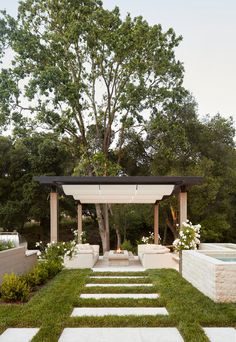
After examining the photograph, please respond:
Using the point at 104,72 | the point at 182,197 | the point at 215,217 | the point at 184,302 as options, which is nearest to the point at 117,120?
the point at 104,72

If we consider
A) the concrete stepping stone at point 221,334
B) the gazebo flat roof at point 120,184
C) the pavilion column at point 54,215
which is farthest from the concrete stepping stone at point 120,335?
the pavilion column at point 54,215

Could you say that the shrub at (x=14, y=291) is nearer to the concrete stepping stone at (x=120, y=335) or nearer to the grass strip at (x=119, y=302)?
the grass strip at (x=119, y=302)

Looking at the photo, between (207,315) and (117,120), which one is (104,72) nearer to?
(117,120)

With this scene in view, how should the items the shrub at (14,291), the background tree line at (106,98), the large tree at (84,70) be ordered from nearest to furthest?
the shrub at (14,291)
the large tree at (84,70)
the background tree line at (106,98)

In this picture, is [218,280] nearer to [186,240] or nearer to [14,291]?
[14,291]

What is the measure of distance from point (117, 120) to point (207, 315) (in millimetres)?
17289

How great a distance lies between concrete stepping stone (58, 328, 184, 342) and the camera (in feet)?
16.6

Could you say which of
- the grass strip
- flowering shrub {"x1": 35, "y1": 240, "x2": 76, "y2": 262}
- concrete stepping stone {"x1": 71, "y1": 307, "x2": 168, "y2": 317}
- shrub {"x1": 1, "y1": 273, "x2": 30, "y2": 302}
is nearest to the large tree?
flowering shrub {"x1": 35, "y1": 240, "x2": 76, "y2": 262}

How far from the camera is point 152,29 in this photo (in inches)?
830

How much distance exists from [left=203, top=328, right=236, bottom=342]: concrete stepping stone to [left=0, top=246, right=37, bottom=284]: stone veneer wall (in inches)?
195

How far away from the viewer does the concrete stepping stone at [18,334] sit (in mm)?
5075

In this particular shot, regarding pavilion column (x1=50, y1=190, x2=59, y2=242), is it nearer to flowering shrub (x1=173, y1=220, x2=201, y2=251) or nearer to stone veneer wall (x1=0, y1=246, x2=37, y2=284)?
stone veneer wall (x1=0, y1=246, x2=37, y2=284)

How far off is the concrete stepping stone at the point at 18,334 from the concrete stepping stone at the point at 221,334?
2.04m

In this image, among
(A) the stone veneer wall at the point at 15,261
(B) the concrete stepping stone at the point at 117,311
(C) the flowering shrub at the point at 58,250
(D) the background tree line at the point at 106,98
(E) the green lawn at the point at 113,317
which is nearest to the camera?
Result: (E) the green lawn at the point at 113,317
